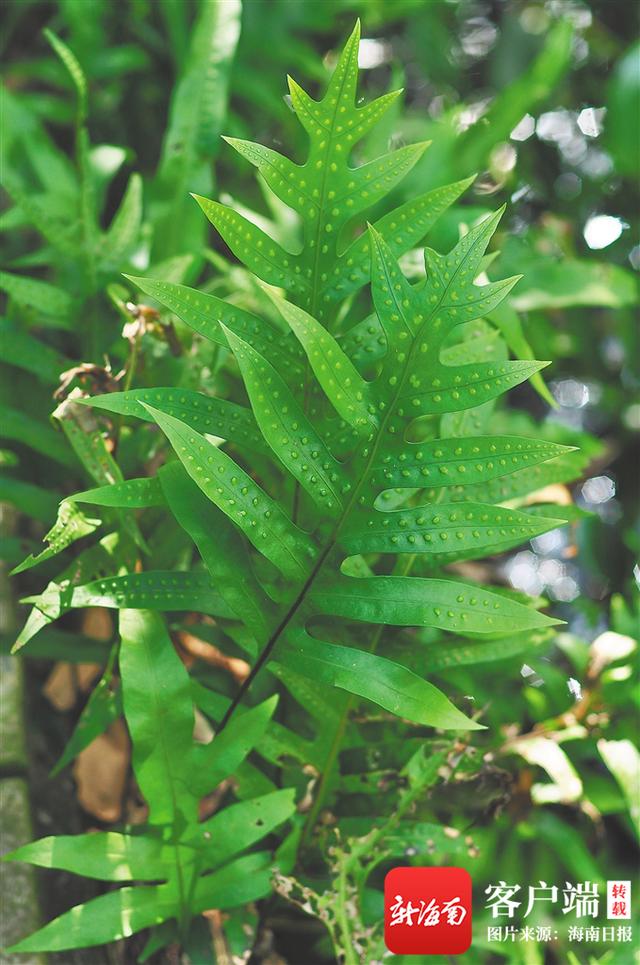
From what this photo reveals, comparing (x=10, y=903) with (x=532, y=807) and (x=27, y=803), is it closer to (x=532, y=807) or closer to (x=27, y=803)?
(x=27, y=803)

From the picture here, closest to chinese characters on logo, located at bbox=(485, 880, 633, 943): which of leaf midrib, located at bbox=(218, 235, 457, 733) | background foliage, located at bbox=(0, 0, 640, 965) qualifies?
background foliage, located at bbox=(0, 0, 640, 965)

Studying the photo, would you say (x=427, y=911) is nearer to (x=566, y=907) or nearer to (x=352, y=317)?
(x=566, y=907)

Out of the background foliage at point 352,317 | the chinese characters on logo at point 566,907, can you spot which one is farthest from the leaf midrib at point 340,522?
the chinese characters on logo at point 566,907

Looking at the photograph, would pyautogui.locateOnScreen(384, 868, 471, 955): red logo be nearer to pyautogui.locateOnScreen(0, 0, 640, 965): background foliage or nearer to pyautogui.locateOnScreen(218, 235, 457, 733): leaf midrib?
pyautogui.locateOnScreen(0, 0, 640, 965): background foliage

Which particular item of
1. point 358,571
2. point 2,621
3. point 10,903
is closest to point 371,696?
point 358,571

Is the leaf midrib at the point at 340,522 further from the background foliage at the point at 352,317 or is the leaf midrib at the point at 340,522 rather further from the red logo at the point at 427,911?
the red logo at the point at 427,911

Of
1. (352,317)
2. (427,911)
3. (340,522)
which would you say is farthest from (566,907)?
(352,317)

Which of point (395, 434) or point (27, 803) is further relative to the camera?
point (27, 803)
